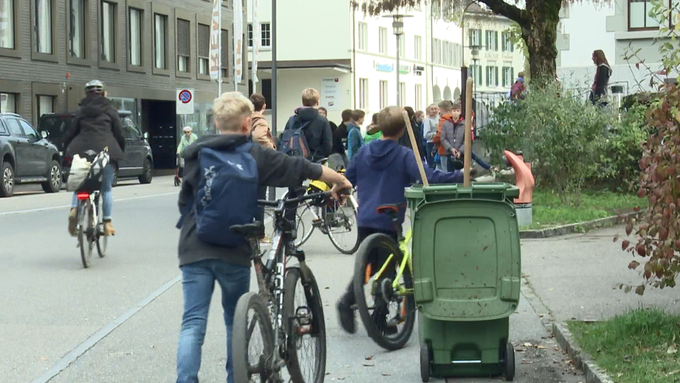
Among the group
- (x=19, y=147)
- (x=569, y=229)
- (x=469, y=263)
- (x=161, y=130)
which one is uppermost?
(x=161, y=130)

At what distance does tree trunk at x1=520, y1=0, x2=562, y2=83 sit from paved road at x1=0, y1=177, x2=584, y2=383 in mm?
9091

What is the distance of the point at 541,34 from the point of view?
78.0 feet

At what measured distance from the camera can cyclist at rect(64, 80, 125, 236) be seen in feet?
44.3

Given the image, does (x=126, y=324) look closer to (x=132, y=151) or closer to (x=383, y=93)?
(x=132, y=151)

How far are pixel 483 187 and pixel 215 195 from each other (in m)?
1.92

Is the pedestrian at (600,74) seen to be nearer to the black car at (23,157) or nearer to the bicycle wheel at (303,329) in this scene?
the black car at (23,157)

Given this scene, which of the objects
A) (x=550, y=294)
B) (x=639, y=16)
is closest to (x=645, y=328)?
(x=550, y=294)

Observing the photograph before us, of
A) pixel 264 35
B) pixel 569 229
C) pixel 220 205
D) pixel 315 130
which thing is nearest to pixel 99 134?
pixel 315 130

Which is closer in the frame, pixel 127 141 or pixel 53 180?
pixel 53 180

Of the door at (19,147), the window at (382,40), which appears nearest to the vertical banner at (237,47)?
the door at (19,147)

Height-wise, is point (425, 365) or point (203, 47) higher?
point (203, 47)

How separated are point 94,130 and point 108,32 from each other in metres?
32.3

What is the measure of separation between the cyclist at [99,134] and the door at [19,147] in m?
14.6

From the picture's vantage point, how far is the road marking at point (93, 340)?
7629 mm
